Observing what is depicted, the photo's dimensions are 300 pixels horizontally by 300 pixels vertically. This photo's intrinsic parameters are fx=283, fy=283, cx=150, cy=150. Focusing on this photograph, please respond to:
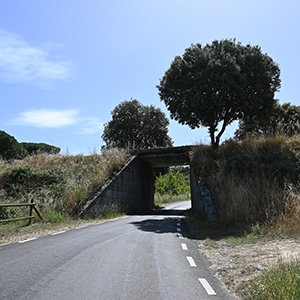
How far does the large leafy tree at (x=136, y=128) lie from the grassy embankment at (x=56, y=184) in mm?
10822

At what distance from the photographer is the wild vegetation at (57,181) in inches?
599

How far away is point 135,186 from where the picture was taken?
23.3 metres

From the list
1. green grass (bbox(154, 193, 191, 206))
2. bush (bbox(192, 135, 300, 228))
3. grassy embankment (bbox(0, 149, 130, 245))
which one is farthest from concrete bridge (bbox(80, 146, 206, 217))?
green grass (bbox(154, 193, 191, 206))

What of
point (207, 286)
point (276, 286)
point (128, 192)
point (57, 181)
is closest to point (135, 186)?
point (128, 192)

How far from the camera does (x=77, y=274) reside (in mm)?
5184

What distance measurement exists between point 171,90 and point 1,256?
1532 centimetres

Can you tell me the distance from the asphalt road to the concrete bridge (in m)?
7.81

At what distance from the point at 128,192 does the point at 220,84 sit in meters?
10.3

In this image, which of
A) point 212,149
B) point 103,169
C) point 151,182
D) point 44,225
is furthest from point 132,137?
point 44,225

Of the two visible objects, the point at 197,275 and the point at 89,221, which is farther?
the point at 89,221

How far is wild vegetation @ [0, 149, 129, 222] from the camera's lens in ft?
49.9

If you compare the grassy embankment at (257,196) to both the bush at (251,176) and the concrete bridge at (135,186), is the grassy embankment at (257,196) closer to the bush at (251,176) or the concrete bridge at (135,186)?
the bush at (251,176)

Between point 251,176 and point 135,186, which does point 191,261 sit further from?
point 135,186

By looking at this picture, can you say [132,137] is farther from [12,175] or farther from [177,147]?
[12,175]
